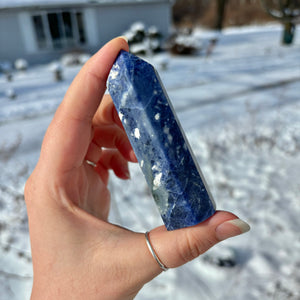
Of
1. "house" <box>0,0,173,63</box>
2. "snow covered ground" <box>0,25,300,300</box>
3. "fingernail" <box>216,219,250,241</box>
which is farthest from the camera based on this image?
→ "house" <box>0,0,173,63</box>

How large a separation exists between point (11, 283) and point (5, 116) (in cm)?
407

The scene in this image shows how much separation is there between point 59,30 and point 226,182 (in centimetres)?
1270

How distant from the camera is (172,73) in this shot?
786 centimetres

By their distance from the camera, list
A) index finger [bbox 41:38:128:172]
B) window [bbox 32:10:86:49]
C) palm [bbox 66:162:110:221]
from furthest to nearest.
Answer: window [bbox 32:10:86:49], palm [bbox 66:162:110:221], index finger [bbox 41:38:128:172]

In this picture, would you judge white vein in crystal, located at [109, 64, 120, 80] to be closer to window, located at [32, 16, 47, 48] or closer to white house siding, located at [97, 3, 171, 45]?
white house siding, located at [97, 3, 171, 45]

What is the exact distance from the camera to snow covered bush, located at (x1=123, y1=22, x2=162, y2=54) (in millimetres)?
10852

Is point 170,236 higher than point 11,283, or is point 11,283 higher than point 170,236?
point 170,236

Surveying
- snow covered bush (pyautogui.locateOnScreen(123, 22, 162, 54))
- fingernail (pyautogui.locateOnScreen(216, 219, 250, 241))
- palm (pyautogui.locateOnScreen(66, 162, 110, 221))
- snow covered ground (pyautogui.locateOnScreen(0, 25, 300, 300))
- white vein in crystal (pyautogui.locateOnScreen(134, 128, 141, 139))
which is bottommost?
snow covered bush (pyautogui.locateOnScreen(123, 22, 162, 54))

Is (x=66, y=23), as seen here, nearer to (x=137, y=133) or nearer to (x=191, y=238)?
(x=137, y=133)

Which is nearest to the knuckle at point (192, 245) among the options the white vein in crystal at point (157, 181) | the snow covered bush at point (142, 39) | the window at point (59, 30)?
the white vein in crystal at point (157, 181)

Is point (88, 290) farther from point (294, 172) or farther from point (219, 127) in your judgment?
point (219, 127)

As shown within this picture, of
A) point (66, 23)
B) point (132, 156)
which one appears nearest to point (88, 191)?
point (132, 156)

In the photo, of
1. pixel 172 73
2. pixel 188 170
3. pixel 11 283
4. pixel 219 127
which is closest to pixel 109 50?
pixel 188 170

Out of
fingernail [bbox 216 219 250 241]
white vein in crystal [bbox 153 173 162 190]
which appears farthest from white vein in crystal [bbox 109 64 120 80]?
fingernail [bbox 216 219 250 241]
